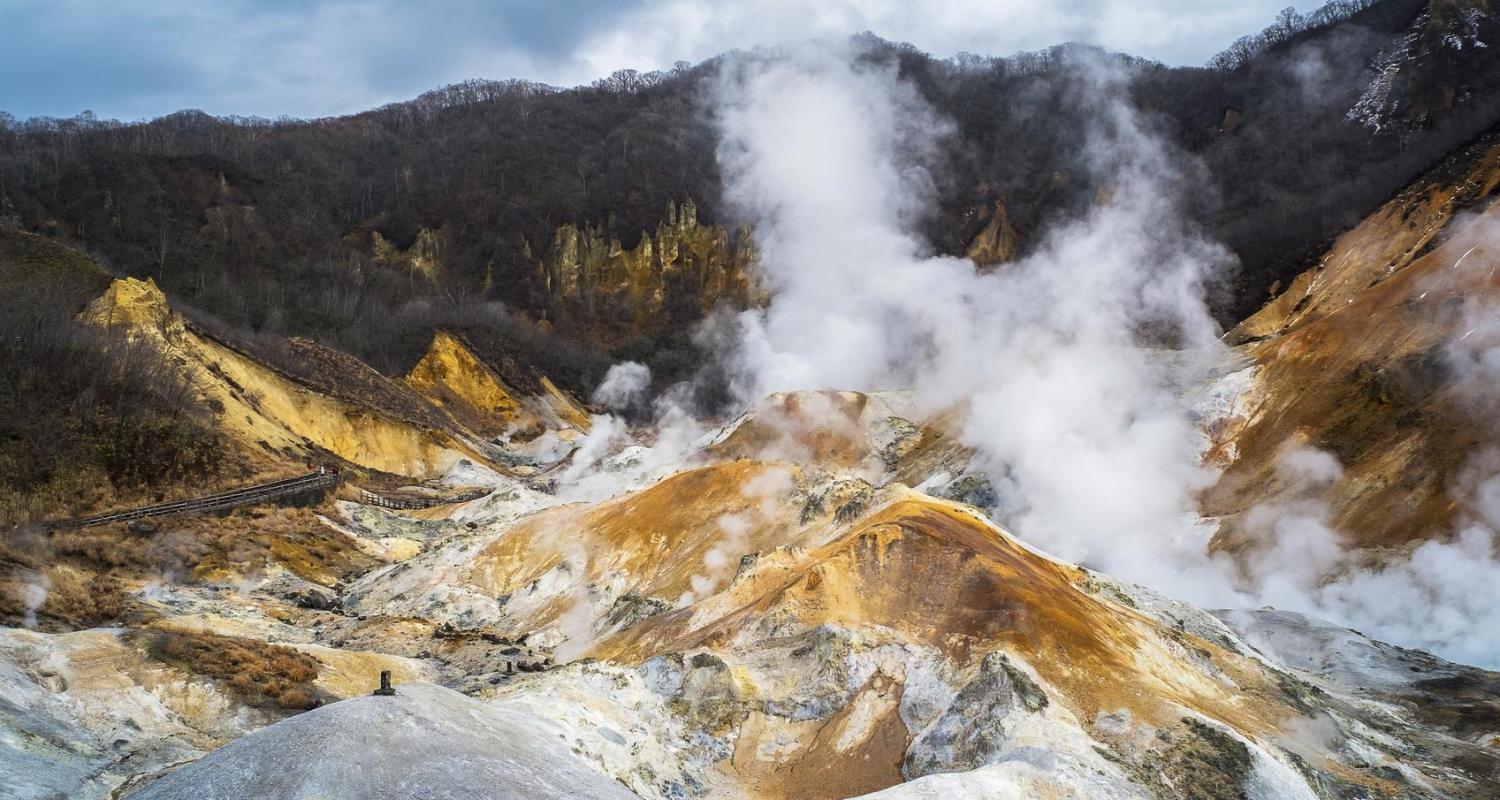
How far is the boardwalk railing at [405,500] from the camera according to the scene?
47.5 m

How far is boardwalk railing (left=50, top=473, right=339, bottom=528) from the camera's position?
34156 mm

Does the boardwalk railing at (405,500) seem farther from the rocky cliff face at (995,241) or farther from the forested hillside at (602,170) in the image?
the rocky cliff face at (995,241)

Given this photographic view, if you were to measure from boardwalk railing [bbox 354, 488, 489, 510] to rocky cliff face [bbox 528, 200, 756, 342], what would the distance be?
6083 cm

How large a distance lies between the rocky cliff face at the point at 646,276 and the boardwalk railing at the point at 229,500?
68.9 metres

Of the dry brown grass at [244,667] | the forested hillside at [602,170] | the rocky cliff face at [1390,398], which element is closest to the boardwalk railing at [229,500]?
the dry brown grass at [244,667]

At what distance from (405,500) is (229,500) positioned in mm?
12036

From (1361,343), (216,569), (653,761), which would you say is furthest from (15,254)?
(1361,343)

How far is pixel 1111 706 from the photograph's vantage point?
16.0 metres

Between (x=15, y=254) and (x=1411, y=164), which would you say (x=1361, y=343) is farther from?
(x=15, y=254)

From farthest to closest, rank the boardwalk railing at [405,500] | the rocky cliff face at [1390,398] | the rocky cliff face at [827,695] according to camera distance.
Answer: the boardwalk railing at [405,500] < the rocky cliff face at [1390,398] < the rocky cliff face at [827,695]

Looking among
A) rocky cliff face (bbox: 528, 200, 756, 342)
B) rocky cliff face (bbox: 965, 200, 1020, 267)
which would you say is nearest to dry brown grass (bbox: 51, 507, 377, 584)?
rocky cliff face (bbox: 528, 200, 756, 342)

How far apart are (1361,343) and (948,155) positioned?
311 ft

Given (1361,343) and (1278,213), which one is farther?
(1278,213)

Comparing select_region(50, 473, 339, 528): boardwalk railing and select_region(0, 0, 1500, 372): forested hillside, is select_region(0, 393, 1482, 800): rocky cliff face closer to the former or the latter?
select_region(50, 473, 339, 528): boardwalk railing
